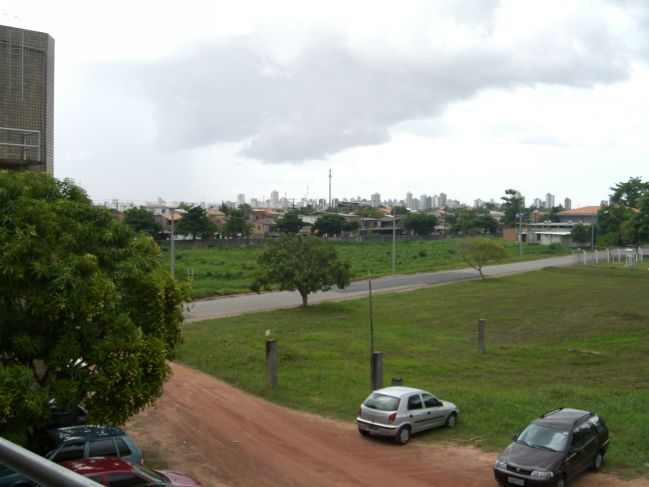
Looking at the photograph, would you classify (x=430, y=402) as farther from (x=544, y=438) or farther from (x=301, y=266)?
(x=301, y=266)

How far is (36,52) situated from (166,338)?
13.3 meters

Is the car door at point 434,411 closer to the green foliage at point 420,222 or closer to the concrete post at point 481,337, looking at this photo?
the concrete post at point 481,337

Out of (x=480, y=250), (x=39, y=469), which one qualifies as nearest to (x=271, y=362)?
(x=39, y=469)

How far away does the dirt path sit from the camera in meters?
12.9

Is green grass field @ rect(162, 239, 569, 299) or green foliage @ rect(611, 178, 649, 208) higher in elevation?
green foliage @ rect(611, 178, 649, 208)

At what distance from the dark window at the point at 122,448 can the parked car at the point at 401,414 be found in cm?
546

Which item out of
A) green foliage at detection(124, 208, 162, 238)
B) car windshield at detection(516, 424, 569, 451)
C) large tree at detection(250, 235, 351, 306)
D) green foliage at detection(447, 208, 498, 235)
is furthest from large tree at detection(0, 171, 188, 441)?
green foliage at detection(447, 208, 498, 235)

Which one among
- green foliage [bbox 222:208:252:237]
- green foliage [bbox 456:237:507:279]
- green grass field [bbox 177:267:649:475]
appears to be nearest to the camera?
green grass field [bbox 177:267:649:475]

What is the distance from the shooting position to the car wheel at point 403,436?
15047mm

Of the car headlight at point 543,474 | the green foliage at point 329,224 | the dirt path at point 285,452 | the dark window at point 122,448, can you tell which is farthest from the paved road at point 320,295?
the green foliage at point 329,224

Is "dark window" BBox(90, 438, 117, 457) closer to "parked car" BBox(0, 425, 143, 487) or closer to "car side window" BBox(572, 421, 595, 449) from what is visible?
"parked car" BBox(0, 425, 143, 487)

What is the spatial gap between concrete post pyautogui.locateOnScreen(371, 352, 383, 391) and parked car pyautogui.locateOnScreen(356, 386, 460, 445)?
2686mm

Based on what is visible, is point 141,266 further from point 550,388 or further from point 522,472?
point 550,388

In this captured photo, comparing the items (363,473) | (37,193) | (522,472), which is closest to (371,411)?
(363,473)
